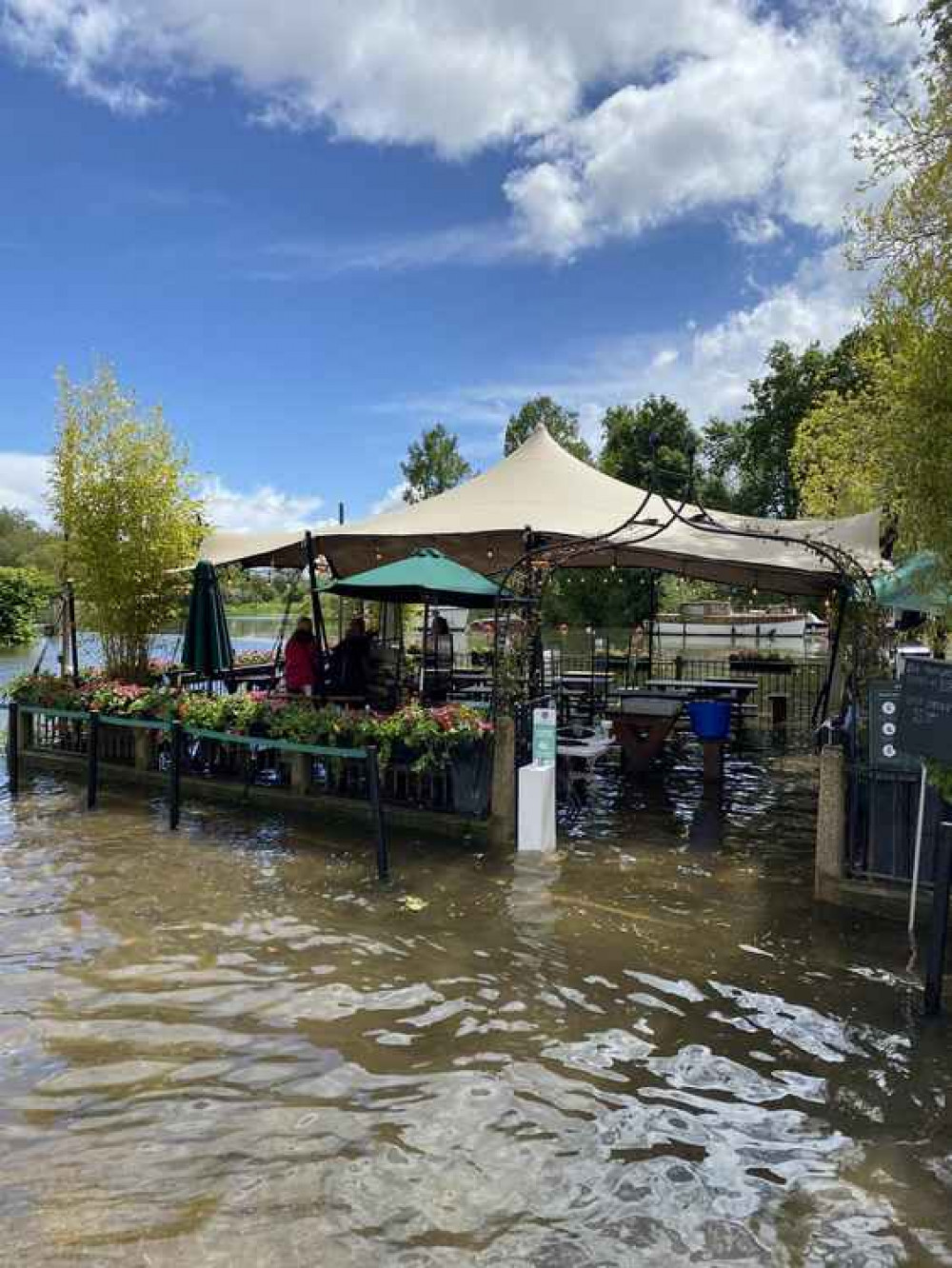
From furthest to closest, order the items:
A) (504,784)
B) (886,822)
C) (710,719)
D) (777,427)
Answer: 1. (777,427)
2. (710,719)
3. (504,784)
4. (886,822)

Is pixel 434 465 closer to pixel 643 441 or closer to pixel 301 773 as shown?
pixel 643 441

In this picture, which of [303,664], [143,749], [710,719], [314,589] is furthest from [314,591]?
[710,719]

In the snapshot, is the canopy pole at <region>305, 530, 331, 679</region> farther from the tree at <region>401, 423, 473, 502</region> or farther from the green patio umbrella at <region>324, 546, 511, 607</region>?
the tree at <region>401, 423, 473, 502</region>

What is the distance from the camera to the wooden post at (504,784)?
7.62m

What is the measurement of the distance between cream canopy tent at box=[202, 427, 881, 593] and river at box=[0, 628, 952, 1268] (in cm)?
330

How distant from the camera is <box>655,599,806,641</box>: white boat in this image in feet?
113

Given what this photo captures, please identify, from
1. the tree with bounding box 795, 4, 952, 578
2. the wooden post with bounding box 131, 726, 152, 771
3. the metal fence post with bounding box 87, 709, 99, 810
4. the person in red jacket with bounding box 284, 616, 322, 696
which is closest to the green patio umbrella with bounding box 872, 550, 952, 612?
the tree with bounding box 795, 4, 952, 578

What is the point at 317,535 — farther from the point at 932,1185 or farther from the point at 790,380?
the point at 790,380

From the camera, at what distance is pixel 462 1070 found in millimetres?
3951

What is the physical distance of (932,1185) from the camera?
124 inches

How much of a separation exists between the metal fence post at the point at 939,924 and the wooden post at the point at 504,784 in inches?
146

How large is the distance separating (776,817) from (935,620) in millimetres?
2508

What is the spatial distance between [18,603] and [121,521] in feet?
103

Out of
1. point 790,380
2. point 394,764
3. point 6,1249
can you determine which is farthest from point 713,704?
point 790,380
